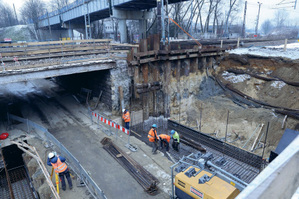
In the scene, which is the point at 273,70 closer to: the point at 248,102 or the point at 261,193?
the point at 248,102

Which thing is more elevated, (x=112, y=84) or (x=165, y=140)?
(x=112, y=84)

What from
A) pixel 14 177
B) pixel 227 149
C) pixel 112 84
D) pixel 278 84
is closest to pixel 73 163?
pixel 14 177

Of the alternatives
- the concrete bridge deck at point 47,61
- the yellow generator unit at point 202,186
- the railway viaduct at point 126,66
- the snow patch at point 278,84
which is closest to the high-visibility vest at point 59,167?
the yellow generator unit at point 202,186

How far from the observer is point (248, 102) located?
15312 millimetres

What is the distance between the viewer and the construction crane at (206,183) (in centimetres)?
516

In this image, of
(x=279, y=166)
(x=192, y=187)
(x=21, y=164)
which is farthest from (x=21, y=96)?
(x=279, y=166)

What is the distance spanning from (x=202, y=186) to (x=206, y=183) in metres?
0.13

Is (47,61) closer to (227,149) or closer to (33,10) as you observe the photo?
(227,149)

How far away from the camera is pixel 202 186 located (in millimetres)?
5383

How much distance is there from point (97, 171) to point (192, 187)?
442 centimetres

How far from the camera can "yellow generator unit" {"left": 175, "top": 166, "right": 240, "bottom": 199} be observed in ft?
16.9

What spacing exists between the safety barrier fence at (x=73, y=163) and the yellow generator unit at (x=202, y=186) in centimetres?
226

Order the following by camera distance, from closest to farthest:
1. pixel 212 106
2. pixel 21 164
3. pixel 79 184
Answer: pixel 79 184
pixel 21 164
pixel 212 106

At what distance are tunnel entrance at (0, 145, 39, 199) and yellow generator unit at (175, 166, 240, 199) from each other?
8286 mm
